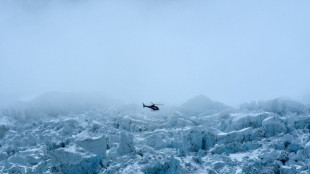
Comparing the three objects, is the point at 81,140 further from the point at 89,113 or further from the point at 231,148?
the point at 89,113

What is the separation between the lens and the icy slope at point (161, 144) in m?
29.4

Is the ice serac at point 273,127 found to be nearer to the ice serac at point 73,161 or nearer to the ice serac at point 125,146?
the ice serac at point 125,146

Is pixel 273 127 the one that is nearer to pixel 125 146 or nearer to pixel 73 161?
pixel 125 146

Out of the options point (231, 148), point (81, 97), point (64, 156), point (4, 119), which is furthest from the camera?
point (81, 97)

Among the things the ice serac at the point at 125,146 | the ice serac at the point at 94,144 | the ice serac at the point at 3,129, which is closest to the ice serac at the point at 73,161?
the ice serac at the point at 94,144

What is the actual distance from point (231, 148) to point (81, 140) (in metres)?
13.0

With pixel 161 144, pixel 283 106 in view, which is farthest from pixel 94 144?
pixel 283 106

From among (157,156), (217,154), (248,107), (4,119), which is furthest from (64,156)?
(248,107)

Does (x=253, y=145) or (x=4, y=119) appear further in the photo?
(x=4, y=119)

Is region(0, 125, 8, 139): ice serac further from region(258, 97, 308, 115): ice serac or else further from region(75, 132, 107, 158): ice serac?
region(258, 97, 308, 115): ice serac

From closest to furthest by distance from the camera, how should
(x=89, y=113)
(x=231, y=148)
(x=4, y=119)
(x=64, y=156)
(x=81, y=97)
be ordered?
1. (x=64, y=156)
2. (x=231, y=148)
3. (x=4, y=119)
4. (x=89, y=113)
5. (x=81, y=97)

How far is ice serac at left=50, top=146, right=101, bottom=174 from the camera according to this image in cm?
2927

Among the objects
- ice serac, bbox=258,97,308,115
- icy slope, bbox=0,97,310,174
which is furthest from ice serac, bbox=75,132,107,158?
ice serac, bbox=258,97,308,115

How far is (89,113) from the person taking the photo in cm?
4956
